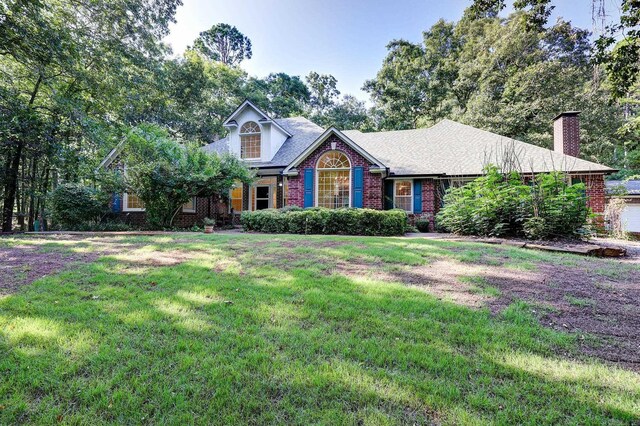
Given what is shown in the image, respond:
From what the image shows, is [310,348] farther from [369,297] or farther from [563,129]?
[563,129]

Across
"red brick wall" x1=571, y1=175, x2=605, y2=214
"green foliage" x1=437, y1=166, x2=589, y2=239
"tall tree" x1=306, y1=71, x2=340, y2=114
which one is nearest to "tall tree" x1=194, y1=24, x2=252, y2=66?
"tall tree" x1=306, y1=71, x2=340, y2=114

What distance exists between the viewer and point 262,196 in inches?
631

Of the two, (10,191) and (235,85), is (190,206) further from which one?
(235,85)

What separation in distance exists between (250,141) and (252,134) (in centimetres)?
41

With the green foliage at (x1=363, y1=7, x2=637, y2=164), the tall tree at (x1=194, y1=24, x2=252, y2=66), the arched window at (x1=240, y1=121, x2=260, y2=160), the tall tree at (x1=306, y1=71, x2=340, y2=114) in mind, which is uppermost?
the tall tree at (x1=194, y1=24, x2=252, y2=66)

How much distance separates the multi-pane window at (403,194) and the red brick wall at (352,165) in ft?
4.18

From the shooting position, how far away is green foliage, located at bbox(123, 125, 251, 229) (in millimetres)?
11180

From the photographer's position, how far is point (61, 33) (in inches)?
317

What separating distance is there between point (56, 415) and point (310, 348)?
5.80 feet

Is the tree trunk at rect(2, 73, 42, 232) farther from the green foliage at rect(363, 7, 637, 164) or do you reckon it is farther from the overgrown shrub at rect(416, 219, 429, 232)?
the green foliage at rect(363, 7, 637, 164)

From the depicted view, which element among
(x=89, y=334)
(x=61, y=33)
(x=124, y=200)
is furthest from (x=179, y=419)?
(x=124, y=200)

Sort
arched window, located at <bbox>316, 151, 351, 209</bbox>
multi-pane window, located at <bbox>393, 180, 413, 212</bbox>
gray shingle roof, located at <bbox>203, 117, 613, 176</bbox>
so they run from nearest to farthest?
gray shingle roof, located at <bbox>203, 117, 613, 176</bbox>
arched window, located at <bbox>316, 151, 351, 209</bbox>
multi-pane window, located at <bbox>393, 180, 413, 212</bbox>

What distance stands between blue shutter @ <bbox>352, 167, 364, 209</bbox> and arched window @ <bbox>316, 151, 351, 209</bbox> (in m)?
0.29

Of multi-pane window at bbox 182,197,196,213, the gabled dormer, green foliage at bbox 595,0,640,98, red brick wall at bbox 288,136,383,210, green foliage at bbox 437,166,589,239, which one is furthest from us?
the gabled dormer
